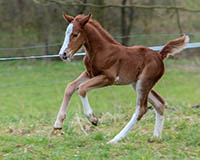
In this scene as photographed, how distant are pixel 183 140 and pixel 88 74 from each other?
5.93 feet

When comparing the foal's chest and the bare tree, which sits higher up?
the foal's chest

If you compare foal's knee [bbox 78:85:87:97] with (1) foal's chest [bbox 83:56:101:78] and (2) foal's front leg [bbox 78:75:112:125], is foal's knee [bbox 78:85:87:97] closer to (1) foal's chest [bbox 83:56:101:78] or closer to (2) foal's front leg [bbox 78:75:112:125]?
(2) foal's front leg [bbox 78:75:112:125]

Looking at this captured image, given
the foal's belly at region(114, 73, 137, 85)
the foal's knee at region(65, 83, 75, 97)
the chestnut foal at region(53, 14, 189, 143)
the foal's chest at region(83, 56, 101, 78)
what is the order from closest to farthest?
1. the chestnut foal at region(53, 14, 189, 143)
2. the foal's knee at region(65, 83, 75, 97)
3. the foal's chest at region(83, 56, 101, 78)
4. the foal's belly at region(114, 73, 137, 85)

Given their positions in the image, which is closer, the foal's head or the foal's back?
the foal's head

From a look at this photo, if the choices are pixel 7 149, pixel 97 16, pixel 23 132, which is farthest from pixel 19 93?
pixel 7 149

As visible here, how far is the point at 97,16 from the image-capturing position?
550 inches

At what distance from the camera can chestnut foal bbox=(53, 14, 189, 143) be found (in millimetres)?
4477

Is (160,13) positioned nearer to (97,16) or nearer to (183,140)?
(97,16)

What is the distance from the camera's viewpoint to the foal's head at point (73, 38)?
437cm

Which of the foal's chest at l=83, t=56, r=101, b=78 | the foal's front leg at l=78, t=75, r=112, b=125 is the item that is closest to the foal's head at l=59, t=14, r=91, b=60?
the foal's chest at l=83, t=56, r=101, b=78

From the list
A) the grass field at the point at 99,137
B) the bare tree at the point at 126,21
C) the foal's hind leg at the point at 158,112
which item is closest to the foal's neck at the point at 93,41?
the foal's hind leg at the point at 158,112

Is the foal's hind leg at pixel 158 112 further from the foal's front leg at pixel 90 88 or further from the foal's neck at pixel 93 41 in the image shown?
the foal's neck at pixel 93 41

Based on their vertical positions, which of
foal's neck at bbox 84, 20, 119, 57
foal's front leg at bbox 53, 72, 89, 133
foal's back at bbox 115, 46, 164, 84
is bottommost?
foal's front leg at bbox 53, 72, 89, 133

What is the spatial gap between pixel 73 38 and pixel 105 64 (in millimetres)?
598
